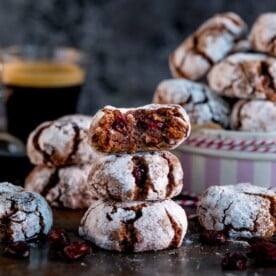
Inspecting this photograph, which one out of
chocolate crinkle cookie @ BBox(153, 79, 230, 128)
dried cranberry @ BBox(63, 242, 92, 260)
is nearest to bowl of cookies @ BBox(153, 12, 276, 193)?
chocolate crinkle cookie @ BBox(153, 79, 230, 128)

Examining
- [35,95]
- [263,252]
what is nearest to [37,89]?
[35,95]

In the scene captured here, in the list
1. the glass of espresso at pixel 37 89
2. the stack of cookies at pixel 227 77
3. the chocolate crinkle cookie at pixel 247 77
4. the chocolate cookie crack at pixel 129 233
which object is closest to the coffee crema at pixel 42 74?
the glass of espresso at pixel 37 89

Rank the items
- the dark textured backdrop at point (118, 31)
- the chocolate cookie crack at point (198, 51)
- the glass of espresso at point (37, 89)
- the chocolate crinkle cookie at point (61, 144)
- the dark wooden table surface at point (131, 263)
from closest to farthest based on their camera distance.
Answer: the dark wooden table surface at point (131, 263) → the chocolate crinkle cookie at point (61, 144) → the chocolate cookie crack at point (198, 51) → the glass of espresso at point (37, 89) → the dark textured backdrop at point (118, 31)

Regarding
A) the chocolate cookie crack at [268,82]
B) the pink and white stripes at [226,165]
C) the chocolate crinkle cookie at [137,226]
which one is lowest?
the chocolate crinkle cookie at [137,226]

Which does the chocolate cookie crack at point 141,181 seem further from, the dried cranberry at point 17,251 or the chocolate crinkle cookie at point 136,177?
the dried cranberry at point 17,251

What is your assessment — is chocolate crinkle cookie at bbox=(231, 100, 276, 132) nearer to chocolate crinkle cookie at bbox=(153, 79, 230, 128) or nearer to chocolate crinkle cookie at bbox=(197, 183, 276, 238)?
chocolate crinkle cookie at bbox=(153, 79, 230, 128)

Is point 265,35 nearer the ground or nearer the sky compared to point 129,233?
nearer the sky

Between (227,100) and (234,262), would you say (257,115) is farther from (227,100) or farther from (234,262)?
(234,262)

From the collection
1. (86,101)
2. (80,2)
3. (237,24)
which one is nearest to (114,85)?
(86,101)
